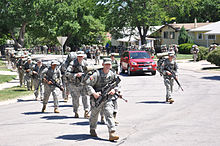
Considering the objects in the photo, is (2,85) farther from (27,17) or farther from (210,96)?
(27,17)

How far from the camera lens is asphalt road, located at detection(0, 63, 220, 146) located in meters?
8.40

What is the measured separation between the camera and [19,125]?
11.0 meters

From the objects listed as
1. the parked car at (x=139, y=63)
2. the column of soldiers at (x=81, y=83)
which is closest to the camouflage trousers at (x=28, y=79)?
the column of soldiers at (x=81, y=83)

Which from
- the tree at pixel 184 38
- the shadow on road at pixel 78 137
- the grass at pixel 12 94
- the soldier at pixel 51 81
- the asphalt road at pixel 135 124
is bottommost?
the grass at pixel 12 94

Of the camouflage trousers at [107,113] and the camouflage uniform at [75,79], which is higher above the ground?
the camouflage uniform at [75,79]

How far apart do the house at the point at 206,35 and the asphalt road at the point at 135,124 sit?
43315 mm

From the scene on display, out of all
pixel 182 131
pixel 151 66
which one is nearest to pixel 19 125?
pixel 182 131

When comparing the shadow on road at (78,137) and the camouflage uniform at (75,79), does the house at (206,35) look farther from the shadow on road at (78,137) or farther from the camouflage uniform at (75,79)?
the shadow on road at (78,137)

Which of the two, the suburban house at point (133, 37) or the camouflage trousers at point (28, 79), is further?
the suburban house at point (133, 37)

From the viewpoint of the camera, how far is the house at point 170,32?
70188 mm

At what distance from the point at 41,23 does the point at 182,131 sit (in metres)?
42.4

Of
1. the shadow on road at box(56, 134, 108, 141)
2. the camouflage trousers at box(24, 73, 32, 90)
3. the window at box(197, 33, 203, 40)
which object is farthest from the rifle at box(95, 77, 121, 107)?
the window at box(197, 33, 203, 40)

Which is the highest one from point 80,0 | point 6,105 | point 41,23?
point 80,0

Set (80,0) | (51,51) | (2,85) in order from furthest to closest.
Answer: (51,51) < (80,0) < (2,85)
